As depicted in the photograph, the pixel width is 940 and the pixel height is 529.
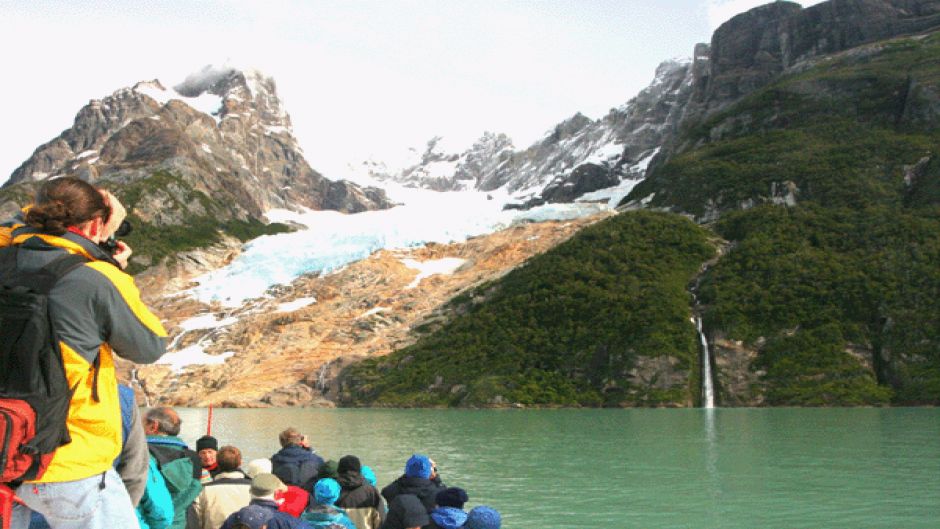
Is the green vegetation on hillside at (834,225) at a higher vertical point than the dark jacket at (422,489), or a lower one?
higher

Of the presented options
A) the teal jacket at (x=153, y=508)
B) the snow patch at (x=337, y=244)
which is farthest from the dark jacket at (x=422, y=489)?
the snow patch at (x=337, y=244)

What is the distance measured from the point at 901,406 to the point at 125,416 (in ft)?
204

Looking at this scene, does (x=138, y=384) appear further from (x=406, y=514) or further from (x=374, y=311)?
(x=406, y=514)

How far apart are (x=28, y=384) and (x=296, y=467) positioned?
A: 7.15 m

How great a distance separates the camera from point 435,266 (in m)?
121

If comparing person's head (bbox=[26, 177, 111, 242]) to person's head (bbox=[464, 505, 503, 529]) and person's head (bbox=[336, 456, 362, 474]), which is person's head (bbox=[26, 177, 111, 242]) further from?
person's head (bbox=[336, 456, 362, 474])

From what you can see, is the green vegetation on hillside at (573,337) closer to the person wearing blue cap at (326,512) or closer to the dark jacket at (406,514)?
the person wearing blue cap at (326,512)

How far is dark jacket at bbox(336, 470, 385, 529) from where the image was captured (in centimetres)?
947

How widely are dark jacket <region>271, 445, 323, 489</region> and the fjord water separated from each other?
610 cm

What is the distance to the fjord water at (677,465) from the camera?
16.0 metres

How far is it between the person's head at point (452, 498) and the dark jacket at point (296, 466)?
89.7 inches

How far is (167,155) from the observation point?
183375 mm

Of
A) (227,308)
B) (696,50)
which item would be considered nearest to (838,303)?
(227,308)

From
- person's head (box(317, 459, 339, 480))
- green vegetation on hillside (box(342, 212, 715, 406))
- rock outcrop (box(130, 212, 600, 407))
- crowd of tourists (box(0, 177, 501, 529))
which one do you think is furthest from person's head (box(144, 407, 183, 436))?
rock outcrop (box(130, 212, 600, 407))
